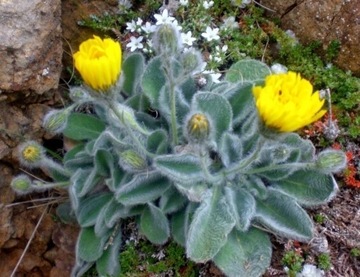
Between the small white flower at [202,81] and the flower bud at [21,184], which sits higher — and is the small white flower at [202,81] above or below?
above

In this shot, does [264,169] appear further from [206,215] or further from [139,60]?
[139,60]

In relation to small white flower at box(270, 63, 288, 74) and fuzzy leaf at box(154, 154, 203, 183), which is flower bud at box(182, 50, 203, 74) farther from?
small white flower at box(270, 63, 288, 74)

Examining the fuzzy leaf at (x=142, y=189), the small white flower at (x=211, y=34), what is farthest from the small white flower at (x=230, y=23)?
the fuzzy leaf at (x=142, y=189)

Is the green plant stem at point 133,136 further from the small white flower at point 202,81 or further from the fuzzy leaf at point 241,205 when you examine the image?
the small white flower at point 202,81

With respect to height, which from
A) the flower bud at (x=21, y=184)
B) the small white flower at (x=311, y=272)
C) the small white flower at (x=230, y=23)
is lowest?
the small white flower at (x=311, y=272)

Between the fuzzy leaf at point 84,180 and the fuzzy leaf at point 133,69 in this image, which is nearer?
the fuzzy leaf at point 84,180

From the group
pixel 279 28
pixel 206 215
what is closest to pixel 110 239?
pixel 206 215

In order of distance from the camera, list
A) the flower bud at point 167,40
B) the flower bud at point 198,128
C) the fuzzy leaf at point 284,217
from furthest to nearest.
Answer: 1. the fuzzy leaf at point 284,217
2. the flower bud at point 167,40
3. the flower bud at point 198,128
